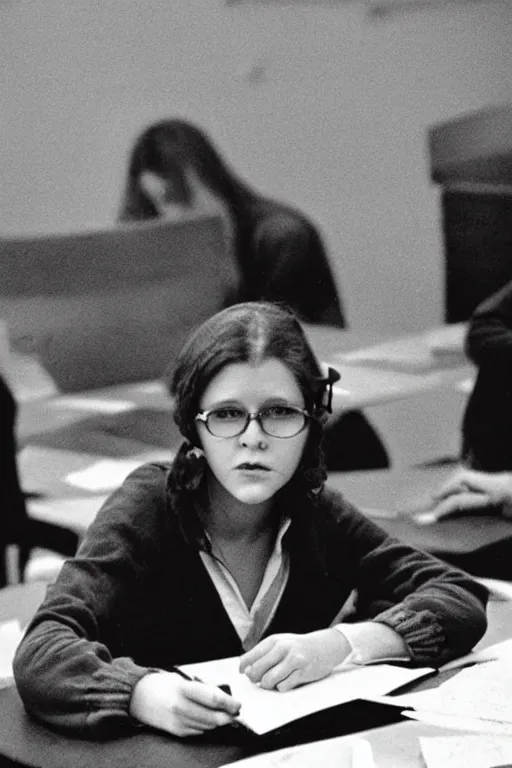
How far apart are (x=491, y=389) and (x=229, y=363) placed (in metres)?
0.88

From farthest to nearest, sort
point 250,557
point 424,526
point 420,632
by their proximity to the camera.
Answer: point 424,526
point 250,557
point 420,632

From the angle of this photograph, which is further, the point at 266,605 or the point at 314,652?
the point at 266,605

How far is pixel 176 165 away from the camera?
179cm

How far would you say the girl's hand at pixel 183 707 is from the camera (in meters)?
1.13

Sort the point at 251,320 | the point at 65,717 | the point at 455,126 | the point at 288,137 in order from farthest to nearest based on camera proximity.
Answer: the point at 455,126 < the point at 288,137 < the point at 251,320 < the point at 65,717

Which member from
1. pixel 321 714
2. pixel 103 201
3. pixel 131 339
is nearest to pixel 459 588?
pixel 321 714

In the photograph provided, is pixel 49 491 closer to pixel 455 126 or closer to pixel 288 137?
pixel 288 137

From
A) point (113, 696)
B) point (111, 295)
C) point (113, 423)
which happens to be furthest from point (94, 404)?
point (113, 696)

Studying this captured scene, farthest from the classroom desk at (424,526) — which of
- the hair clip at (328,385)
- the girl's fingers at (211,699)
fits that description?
the girl's fingers at (211,699)

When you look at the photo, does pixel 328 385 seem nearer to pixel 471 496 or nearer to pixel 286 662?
pixel 286 662

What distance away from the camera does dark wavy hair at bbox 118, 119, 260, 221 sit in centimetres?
175

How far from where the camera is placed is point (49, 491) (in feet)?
5.88

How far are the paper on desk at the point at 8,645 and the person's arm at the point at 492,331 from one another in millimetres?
964

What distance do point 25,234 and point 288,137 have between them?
1.56 ft
